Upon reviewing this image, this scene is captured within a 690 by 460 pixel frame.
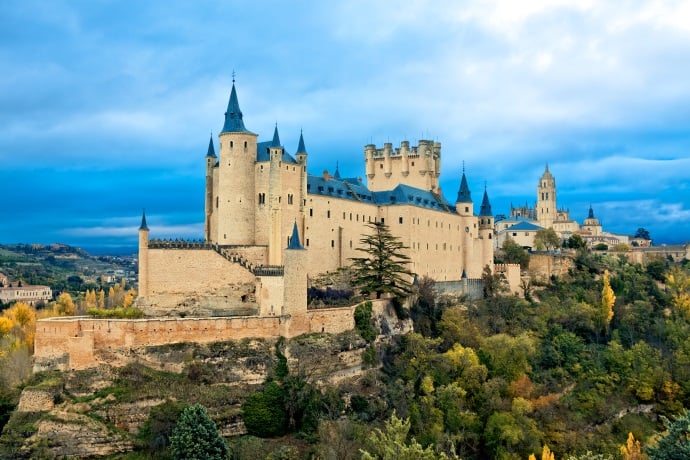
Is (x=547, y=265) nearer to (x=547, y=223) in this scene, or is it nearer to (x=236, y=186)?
(x=236, y=186)

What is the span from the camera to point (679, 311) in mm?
68250

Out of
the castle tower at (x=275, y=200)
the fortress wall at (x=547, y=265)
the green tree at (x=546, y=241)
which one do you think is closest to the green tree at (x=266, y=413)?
the castle tower at (x=275, y=200)

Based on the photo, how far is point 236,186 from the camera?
47969 millimetres

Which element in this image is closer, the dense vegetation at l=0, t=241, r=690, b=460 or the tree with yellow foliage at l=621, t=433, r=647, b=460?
the dense vegetation at l=0, t=241, r=690, b=460

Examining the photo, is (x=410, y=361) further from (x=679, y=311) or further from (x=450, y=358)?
(x=679, y=311)

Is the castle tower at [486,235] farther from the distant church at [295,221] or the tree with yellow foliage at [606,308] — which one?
the tree with yellow foliage at [606,308]

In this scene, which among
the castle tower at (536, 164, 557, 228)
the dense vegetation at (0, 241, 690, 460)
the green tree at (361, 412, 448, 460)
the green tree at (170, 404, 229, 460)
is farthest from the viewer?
the castle tower at (536, 164, 557, 228)

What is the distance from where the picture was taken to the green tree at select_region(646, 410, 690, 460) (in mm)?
30717

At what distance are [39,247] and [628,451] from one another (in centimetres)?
15124

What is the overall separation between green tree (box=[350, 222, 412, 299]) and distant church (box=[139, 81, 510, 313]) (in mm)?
2526

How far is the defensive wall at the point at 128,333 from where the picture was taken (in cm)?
3719

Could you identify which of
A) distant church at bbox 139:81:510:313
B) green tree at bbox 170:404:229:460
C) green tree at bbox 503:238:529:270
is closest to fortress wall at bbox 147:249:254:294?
distant church at bbox 139:81:510:313

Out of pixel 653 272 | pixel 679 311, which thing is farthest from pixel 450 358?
pixel 653 272

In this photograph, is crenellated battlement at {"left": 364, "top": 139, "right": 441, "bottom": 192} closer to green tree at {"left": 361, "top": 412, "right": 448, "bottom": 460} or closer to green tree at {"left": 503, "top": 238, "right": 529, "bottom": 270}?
green tree at {"left": 503, "top": 238, "right": 529, "bottom": 270}
